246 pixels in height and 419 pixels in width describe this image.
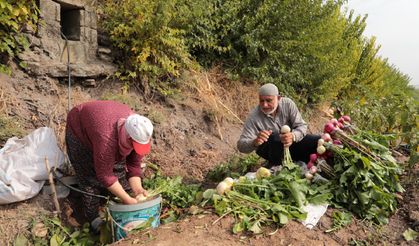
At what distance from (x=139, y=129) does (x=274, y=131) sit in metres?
1.75

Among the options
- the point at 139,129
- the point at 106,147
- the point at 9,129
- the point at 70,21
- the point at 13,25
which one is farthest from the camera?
the point at 70,21

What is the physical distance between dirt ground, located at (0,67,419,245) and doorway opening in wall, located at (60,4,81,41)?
698 millimetres

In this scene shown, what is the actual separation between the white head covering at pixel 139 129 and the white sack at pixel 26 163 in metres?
1.06

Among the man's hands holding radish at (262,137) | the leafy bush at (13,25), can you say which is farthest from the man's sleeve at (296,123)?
the leafy bush at (13,25)

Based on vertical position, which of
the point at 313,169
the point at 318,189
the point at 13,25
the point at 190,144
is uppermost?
the point at 13,25

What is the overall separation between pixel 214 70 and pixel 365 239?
158 inches

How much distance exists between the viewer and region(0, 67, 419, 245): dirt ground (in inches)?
101

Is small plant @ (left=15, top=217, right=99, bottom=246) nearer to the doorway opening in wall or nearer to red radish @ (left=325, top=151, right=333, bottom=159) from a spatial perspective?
red radish @ (left=325, top=151, right=333, bottom=159)

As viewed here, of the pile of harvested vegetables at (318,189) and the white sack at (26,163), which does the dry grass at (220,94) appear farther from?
the white sack at (26,163)

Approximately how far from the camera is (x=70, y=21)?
4.64 meters

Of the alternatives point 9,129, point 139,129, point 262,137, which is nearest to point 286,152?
point 262,137

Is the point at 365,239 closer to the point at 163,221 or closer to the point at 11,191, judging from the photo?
the point at 163,221

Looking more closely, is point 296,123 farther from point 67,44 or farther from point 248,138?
point 67,44

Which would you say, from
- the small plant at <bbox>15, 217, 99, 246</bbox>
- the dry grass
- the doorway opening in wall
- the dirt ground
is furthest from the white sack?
the dry grass
